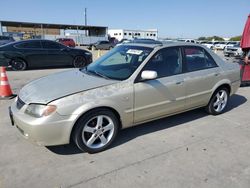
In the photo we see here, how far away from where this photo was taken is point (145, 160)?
3059 millimetres

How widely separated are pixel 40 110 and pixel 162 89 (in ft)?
6.26

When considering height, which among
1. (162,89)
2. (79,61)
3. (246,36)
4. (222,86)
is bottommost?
(79,61)

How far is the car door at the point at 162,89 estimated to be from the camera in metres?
3.49

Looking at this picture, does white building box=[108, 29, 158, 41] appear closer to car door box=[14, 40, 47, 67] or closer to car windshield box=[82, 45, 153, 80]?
car door box=[14, 40, 47, 67]

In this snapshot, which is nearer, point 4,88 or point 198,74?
point 198,74

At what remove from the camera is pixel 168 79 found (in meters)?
3.75

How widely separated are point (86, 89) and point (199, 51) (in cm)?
251

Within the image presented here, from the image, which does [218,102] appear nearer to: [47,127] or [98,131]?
[98,131]

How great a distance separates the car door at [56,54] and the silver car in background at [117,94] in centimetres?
712

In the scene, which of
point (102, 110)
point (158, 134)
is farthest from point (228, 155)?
point (102, 110)

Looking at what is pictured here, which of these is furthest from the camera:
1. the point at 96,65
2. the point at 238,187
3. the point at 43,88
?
the point at 96,65

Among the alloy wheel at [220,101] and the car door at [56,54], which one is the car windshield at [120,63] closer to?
the alloy wheel at [220,101]

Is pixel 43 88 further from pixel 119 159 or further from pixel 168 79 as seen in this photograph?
pixel 168 79

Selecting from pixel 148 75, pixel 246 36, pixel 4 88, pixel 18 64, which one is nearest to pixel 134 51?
pixel 148 75
